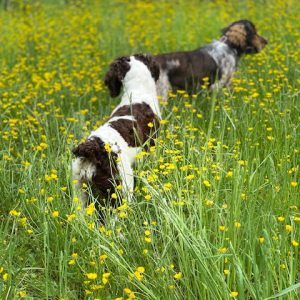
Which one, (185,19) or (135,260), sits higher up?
(185,19)

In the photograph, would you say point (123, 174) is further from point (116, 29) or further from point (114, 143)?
point (116, 29)

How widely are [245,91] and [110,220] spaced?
105 inches

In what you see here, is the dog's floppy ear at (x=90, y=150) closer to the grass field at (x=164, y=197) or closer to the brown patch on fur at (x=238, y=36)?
the grass field at (x=164, y=197)

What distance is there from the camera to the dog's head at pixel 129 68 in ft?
15.4

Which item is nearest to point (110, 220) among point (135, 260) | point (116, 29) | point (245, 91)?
point (135, 260)

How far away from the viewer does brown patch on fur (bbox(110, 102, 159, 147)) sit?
3.84m

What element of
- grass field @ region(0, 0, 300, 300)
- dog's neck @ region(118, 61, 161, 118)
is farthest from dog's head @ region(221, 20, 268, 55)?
dog's neck @ region(118, 61, 161, 118)

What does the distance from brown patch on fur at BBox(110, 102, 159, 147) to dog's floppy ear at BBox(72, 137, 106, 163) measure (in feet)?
1.24

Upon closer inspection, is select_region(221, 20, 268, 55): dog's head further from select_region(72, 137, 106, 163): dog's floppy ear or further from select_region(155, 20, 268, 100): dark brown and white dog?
select_region(72, 137, 106, 163): dog's floppy ear

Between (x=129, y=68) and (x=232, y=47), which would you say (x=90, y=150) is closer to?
(x=129, y=68)

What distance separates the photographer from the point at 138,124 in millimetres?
4062

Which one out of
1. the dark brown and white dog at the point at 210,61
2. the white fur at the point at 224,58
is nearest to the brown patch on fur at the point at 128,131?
the dark brown and white dog at the point at 210,61

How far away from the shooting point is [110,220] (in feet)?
9.82

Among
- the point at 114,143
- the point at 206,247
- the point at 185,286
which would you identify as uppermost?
the point at 114,143
